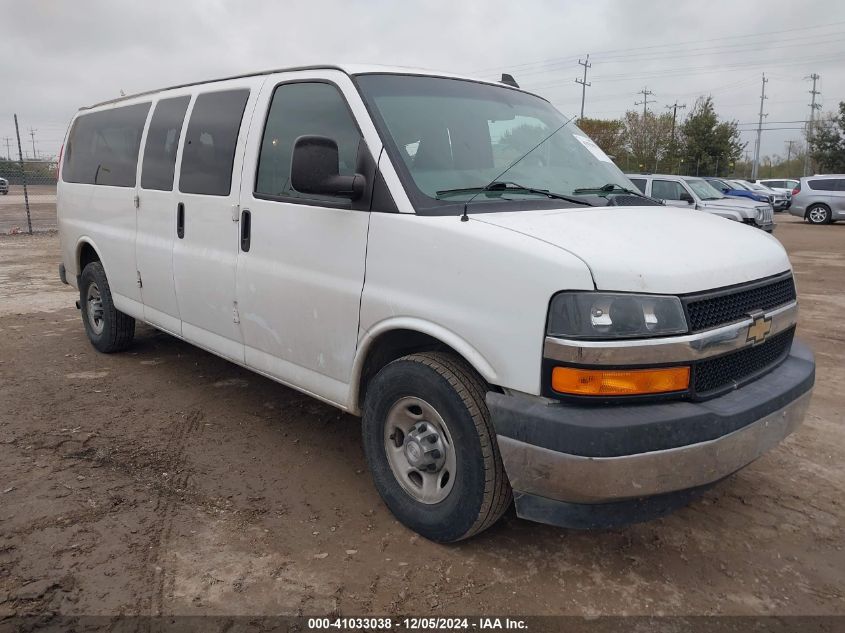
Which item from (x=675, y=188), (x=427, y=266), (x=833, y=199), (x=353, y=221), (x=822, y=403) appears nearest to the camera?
(x=427, y=266)

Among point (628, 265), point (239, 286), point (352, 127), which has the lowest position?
point (239, 286)

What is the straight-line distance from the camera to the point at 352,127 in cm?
336

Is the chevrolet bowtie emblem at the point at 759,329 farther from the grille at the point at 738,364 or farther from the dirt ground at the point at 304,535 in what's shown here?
the dirt ground at the point at 304,535

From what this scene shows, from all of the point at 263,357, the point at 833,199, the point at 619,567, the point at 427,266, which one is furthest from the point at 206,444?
the point at 833,199

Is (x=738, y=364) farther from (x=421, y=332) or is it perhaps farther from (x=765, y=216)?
(x=765, y=216)

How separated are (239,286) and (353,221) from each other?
1.06 metres

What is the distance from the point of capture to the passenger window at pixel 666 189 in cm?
1655

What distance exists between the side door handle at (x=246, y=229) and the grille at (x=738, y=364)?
248cm

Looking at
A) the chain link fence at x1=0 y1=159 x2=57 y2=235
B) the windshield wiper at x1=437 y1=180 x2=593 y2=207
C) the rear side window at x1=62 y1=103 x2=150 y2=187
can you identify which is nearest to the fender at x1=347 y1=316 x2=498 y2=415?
the windshield wiper at x1=437 y1=180 x2=593 y2=207

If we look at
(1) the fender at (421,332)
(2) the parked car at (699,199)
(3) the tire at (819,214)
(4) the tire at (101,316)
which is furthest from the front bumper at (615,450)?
(3) the tire at (819,214)

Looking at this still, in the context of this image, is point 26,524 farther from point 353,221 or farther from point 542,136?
point 542,136

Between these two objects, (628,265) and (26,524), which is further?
(26,524)

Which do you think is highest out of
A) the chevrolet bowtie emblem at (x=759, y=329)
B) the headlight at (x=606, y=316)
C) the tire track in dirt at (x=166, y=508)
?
the headlight at (x=606, y=316)

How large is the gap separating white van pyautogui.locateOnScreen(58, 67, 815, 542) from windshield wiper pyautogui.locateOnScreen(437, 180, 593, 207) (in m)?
0.01
